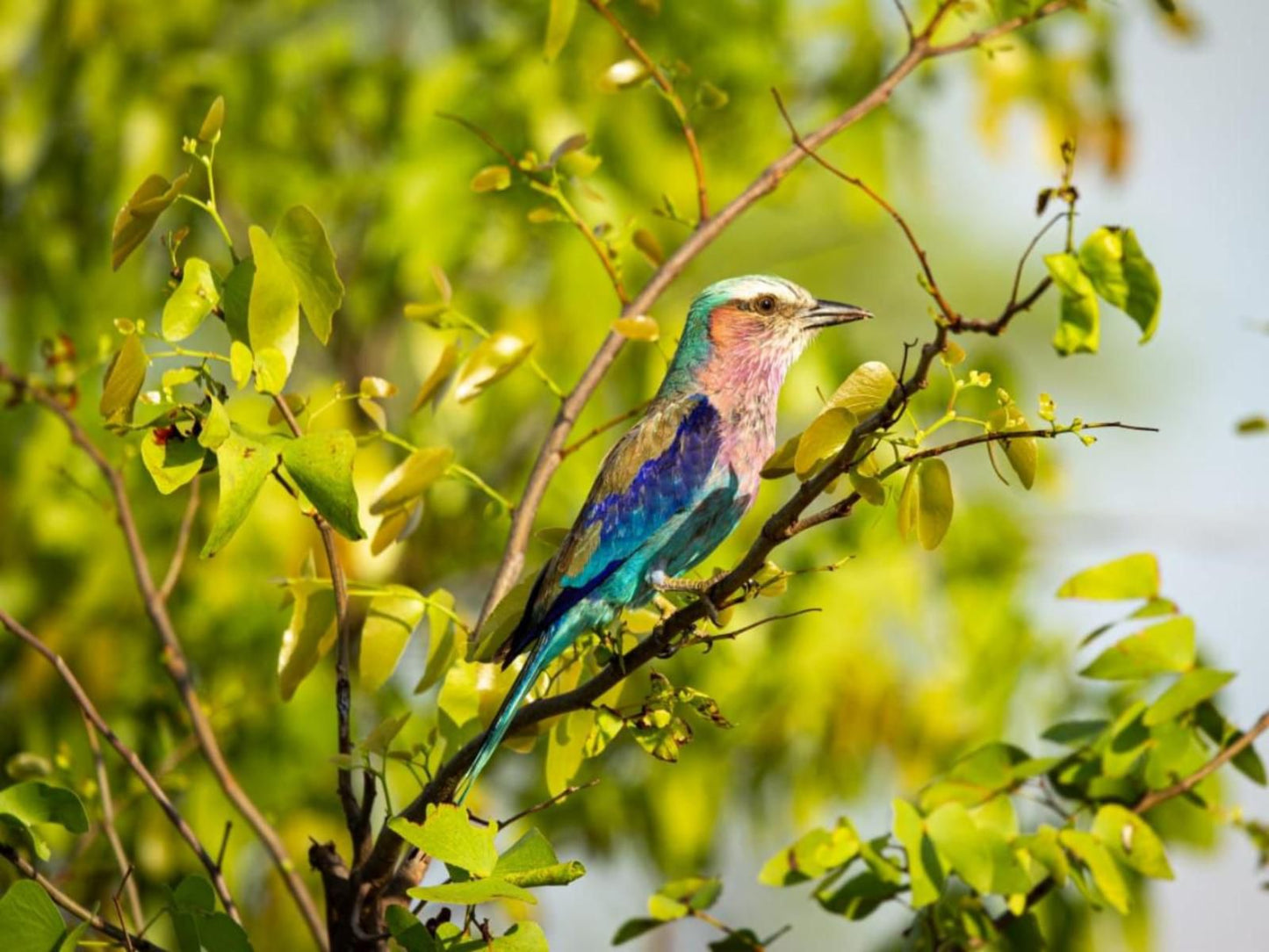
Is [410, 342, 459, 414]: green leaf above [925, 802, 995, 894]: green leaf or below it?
above

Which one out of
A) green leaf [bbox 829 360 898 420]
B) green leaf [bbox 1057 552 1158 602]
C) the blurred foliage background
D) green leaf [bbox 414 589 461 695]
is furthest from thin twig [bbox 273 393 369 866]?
the blurred foliage background

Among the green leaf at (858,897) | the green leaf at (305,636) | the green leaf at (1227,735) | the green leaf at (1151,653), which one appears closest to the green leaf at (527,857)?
the green leaf at (305,636)

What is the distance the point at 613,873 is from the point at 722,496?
349 centimetres

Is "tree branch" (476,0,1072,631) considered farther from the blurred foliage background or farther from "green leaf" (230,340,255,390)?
the blurred foliage background

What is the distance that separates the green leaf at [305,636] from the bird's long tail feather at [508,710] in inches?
10.5

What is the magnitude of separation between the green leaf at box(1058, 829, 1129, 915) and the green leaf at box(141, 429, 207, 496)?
1.33 m

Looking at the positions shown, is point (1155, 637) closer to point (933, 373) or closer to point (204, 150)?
point (204, 150)

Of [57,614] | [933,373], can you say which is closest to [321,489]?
[57,614]

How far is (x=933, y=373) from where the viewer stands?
5.04m

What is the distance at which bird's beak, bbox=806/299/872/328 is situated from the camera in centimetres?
325

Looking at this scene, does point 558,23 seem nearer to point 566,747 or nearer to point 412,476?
point 412,476

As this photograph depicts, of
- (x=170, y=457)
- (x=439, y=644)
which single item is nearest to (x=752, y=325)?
(x=439, y=644)

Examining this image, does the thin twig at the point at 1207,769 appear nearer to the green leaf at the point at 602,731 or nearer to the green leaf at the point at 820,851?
the green leaf at the point at 820,851

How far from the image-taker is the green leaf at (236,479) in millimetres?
1795
